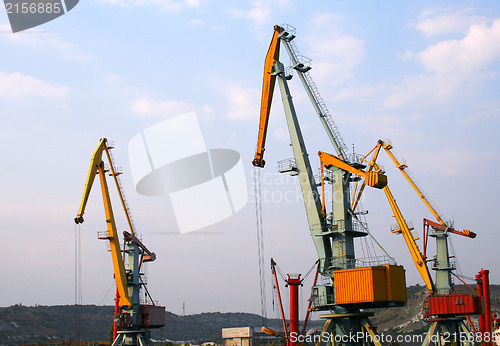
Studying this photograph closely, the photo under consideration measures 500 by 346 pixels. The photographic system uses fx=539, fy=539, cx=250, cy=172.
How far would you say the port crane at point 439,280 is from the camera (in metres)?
50.7

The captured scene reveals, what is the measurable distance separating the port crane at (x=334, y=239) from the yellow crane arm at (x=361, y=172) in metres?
0.82

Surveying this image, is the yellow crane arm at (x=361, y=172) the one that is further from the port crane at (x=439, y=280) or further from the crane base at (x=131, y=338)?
the crane base at (x=131, y=338)

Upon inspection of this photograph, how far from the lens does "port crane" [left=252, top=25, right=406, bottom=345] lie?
123 feet

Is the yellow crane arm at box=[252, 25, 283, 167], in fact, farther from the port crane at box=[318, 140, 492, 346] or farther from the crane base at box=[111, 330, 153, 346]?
the crane base at box=[111, 330, 153, 346]

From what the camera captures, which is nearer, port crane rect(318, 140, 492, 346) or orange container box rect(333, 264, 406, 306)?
orange container box rect(333, 264, 406, 306)

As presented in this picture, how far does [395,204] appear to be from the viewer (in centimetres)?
6219

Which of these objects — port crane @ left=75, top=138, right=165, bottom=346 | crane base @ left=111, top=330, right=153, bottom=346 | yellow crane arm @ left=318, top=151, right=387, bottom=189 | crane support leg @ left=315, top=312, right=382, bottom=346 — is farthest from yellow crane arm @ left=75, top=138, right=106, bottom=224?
crane support leg @ left=315, top=312, right=382, bottom=346

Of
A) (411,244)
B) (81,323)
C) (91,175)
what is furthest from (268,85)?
(81,323)

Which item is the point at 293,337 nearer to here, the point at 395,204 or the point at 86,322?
the point at 395,204

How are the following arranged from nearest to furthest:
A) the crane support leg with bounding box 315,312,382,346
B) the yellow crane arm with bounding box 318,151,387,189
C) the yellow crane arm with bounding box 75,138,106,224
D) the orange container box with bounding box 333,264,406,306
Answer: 1. the orange container box with bounding box 333,264,406,306
2. the yellow crane arm with bounding box 318,151,387,189
3. the crane support leg with bounding box 315,312,382,346
4. the yellow crane arm with bounding box 75,138,106,224

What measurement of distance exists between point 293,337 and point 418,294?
5572 inches

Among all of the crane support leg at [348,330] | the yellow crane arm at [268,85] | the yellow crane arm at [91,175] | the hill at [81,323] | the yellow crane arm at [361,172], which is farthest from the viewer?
the hill at [81,323]

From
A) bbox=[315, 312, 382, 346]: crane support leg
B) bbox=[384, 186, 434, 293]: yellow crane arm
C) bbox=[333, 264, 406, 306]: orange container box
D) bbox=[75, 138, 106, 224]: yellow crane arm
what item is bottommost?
bbox=[315, 312, 382, 346]: crane support leg

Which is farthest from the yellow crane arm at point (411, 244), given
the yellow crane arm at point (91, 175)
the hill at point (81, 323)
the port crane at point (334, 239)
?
the hill at point (81, 323)
